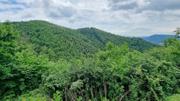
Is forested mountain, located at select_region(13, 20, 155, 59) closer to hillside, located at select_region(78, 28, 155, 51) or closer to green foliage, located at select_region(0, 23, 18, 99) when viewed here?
hillside, located at select_region(78, 28, 155, 51)

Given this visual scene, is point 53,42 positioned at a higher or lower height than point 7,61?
lower

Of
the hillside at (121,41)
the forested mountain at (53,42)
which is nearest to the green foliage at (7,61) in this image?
the forested mountain at (53,42)

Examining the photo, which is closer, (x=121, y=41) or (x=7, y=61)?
(x=7, y=61)

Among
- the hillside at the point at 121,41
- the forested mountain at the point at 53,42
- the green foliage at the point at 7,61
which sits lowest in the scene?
the hillside at the point at 121,41

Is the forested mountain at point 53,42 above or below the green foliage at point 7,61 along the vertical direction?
below

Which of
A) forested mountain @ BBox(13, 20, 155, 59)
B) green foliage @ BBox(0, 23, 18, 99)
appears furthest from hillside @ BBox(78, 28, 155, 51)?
green foliage @ BBox(0, 23, 18, 99)

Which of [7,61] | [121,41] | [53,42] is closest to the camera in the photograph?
[7,61]

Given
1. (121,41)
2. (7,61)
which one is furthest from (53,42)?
(7,61)

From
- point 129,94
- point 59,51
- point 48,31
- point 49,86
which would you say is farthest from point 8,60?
point 48,31

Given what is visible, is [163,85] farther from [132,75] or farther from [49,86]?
[49,86]

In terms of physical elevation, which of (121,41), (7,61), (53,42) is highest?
(7,61)

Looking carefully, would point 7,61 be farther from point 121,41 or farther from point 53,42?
point 121,41

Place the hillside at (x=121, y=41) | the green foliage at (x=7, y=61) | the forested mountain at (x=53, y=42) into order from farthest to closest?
1. the hillside at (x=121, y=41)
2. the forested mountain at (x=53, y=42)
3. the green foliage at (x=7, y=61)

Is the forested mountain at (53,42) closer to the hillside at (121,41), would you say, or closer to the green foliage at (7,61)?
the hillside at (121,41)
